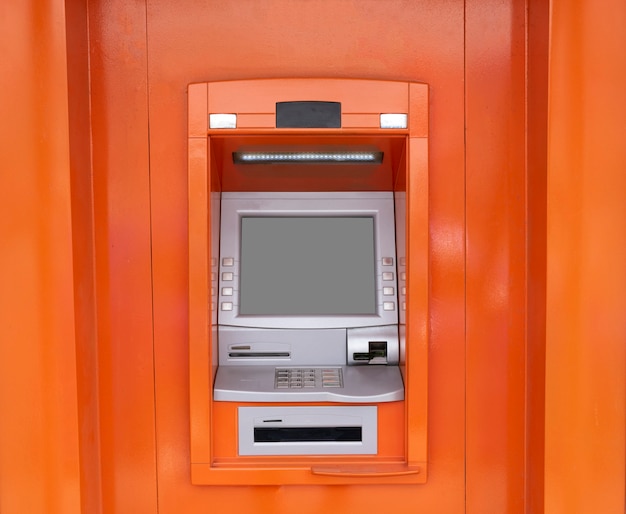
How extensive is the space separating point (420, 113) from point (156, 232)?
4.36 feet

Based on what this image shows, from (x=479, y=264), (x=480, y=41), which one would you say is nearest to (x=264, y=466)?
(x=479, y=264)

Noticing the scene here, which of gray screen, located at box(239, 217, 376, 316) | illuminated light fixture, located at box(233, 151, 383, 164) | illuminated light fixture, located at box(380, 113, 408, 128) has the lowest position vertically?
gray screen, located at box(239, 217, 376, 316)

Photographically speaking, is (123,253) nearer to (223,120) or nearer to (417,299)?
(223,120)

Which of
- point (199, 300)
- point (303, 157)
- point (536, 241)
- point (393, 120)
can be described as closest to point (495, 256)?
point (536, 241)

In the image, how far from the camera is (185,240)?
8.19 ft

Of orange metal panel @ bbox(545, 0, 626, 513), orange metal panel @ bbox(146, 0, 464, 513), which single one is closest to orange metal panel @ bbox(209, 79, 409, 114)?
orange metal panel @ bbox(146, 0, 464, 513)

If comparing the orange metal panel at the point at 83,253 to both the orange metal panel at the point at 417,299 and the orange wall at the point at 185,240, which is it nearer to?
the orange wall at the point at 185,240

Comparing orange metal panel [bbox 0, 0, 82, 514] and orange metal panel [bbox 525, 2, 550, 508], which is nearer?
orange metal panel [bbox 0, 0, 82, 514]

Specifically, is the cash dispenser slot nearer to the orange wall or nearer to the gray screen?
the orange wall

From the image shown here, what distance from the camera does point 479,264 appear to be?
251 centimetres

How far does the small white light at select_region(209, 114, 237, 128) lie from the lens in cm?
234

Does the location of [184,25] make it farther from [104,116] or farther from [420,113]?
[420,113]

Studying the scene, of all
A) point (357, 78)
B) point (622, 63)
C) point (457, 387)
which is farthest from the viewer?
point (457, 387)

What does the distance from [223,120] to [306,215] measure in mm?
622
